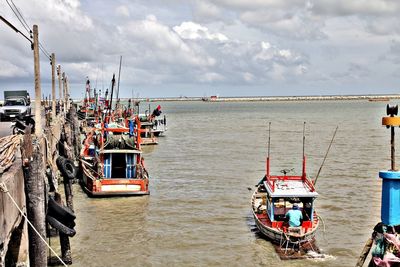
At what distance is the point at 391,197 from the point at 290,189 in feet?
27.3

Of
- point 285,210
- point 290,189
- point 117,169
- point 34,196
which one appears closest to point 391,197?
point 34,196

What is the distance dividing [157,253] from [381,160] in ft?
88.9

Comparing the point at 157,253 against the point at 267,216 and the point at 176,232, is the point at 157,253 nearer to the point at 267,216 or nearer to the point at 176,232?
the point at 176,232

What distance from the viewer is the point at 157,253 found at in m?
17.5

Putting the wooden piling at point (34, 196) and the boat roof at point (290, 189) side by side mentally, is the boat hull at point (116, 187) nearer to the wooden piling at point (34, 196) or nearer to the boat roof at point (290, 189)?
the boat roof at point (290, 189)

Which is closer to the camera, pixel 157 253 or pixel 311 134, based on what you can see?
pixel 157 253

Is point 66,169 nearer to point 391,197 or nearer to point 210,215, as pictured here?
point 210,215

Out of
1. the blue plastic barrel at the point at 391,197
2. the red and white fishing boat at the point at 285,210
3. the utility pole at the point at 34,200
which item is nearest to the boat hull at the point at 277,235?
the red and white fishing boat at the point at 285,210

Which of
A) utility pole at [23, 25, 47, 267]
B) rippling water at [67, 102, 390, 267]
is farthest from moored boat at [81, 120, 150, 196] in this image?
utility pole at [23, 25, 47, 267]

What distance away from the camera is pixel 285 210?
18.8 meters

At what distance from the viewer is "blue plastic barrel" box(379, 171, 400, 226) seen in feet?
30.1

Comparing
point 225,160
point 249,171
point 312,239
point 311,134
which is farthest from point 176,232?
point 311,134

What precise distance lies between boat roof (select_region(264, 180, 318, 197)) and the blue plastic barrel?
24.8 feet

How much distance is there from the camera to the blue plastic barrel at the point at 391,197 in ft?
30.1
